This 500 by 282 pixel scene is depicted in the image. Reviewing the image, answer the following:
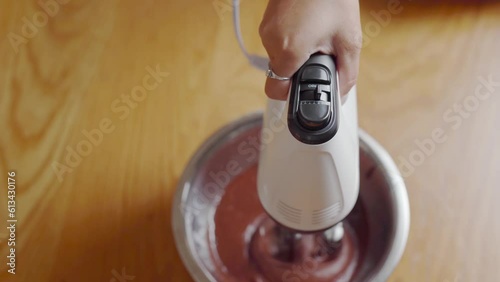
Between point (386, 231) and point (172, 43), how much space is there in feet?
1.05

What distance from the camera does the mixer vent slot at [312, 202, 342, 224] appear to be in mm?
416

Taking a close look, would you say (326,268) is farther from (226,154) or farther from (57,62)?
(57,62)

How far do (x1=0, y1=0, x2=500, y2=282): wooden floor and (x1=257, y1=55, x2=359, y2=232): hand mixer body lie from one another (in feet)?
0.44

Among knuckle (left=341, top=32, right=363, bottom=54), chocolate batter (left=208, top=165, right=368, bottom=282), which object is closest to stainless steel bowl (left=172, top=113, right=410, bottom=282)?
chocolate batter (left=208, top=165, right=368, bottom=282)

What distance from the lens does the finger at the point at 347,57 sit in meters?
0.37

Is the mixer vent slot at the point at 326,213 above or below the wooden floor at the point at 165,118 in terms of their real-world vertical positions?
below

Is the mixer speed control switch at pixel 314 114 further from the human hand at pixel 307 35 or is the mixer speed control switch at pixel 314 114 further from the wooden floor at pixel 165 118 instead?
the wooden floor at pixel 165 118

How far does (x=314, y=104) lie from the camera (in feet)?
1.08

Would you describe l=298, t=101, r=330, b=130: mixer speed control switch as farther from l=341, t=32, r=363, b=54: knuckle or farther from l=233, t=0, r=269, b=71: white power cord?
l=233, t=0, r=269, b=71: white power cord

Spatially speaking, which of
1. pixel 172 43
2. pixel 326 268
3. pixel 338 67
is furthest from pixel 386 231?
pixel 172 43

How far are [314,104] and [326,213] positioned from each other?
0.12 metres

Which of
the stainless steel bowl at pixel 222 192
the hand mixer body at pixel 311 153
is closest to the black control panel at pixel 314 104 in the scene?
the hand mixer body at pixel 311 153

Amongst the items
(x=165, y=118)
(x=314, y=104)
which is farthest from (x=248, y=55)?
(x=314, y=104)

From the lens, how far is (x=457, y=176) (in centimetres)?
54
